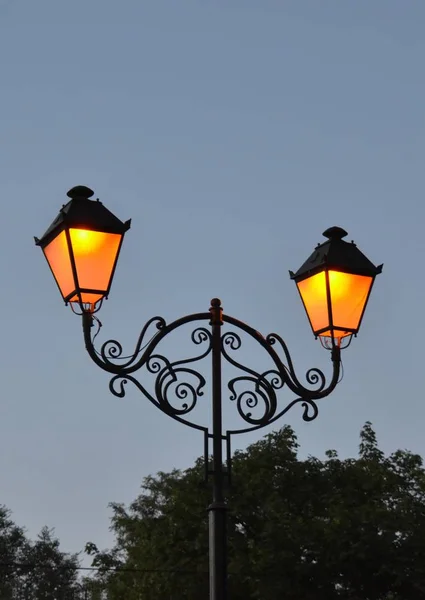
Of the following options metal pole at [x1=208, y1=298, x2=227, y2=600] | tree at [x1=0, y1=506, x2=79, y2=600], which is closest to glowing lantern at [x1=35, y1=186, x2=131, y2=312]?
metal pole at [x1=208, y1=298, x2=227, y2=600]

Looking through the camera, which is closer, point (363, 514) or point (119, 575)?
point (363, 514)

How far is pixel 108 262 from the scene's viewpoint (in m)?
7.46

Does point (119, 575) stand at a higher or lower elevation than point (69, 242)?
higher

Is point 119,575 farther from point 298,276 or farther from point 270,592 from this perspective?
point 298,276

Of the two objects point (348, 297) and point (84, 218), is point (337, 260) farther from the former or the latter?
point (84, 218)

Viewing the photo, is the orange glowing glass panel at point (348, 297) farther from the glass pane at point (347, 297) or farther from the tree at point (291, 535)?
the tree at point (291, 535)

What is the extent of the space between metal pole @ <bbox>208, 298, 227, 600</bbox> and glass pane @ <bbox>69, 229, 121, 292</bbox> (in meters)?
0.91

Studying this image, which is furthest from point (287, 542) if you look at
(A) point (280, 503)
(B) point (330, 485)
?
(B) point (330, 485)

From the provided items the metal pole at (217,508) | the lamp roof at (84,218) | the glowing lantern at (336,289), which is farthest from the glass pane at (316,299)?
the lamp roof at (84,218)

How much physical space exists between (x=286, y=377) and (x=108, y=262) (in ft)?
5.42

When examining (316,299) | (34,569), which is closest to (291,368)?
(316,299)

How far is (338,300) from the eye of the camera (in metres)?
8.18

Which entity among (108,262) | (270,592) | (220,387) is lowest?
(220,387)

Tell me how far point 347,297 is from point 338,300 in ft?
0.28
